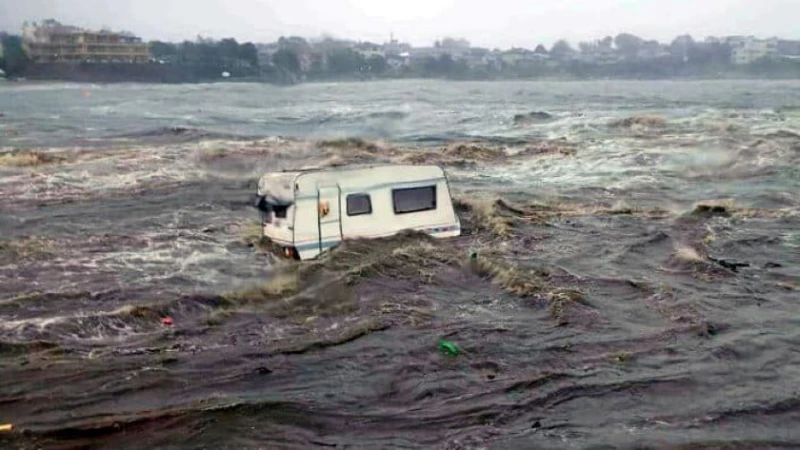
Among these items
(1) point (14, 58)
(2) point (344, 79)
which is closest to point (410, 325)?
(1) point (14, 58)

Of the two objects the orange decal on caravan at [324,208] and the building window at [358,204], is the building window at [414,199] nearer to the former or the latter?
the building window at [358,204]

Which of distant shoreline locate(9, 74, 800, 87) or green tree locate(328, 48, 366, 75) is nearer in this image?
distant shoreline locate(9, 74, 800, 87)

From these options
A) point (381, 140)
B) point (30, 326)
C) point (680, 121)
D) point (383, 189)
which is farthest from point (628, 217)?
point (680, 121)

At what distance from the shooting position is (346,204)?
18.8 meters

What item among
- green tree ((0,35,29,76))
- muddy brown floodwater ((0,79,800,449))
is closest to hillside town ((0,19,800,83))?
green tree ((0,35,29,76))

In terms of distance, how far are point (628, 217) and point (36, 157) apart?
2535 cm

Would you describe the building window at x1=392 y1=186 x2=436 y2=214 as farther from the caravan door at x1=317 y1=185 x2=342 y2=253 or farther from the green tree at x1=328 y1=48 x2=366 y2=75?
the green tree at x1=328 y1=48 x2=366 y2=75

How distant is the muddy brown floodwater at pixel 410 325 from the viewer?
10773mm

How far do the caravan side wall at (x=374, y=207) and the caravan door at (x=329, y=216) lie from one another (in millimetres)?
23

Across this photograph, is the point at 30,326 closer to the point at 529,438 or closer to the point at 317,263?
the point at 317,263

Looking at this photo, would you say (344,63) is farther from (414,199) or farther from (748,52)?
(414,199)

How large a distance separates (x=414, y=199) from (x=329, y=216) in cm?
240

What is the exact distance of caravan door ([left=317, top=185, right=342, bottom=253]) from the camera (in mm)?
18328

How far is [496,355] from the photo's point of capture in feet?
43.3
